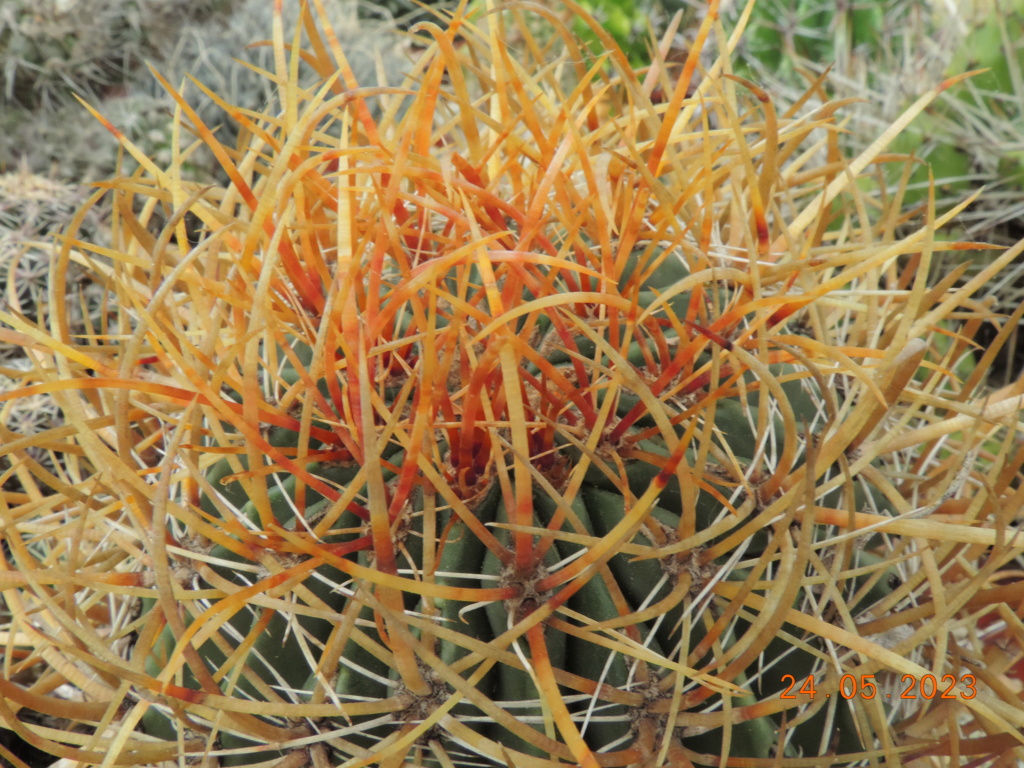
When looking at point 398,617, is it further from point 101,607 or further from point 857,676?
point 101,607

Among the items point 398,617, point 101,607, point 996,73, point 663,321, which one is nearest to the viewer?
point 398,617

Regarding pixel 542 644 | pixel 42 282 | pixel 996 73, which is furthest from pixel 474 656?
pixel 996 73

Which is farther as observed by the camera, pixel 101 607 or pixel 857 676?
pixel 101 607

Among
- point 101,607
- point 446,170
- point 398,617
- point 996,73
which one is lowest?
point 996,73
